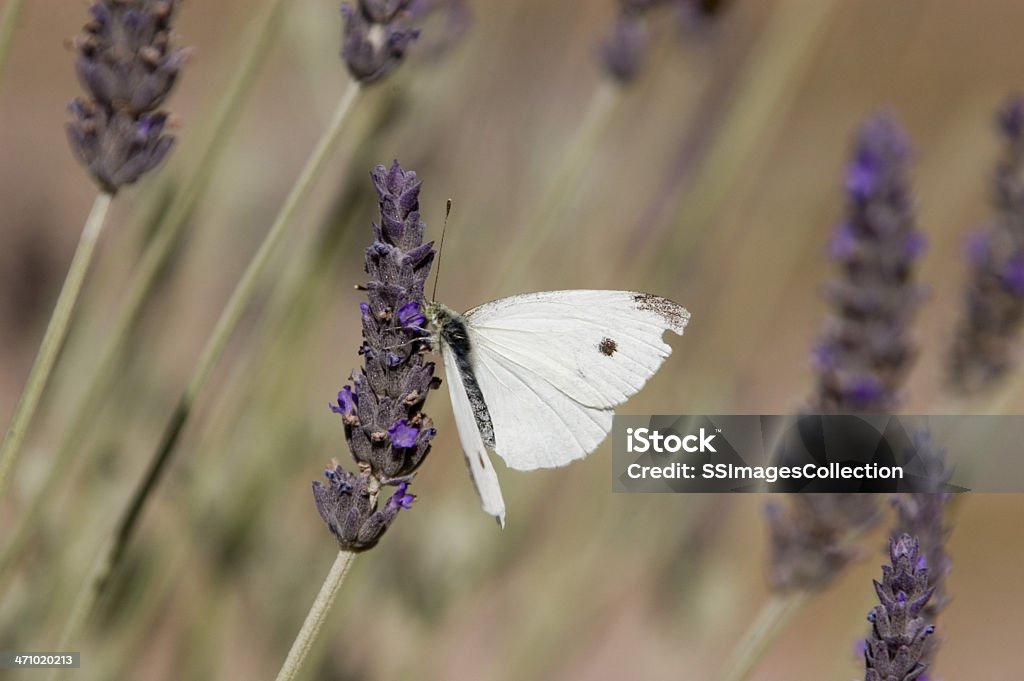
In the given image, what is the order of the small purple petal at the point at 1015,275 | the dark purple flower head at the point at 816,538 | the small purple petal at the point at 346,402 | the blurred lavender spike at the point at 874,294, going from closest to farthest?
1. the small purple petal at the point at 346,402
2. the dark purple flower head at the point at 816,538
3. the blurred lavender spike at the point at 874,294
4. the small purple petal at the point at 1015,275

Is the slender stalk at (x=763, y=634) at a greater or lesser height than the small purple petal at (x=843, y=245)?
lesser

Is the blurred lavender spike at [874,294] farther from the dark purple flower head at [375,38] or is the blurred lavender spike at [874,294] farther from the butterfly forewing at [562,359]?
the dark purple flower head at [375,38]

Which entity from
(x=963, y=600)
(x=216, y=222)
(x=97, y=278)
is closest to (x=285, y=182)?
(x=216, y=222)

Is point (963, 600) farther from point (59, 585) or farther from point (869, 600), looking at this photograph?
point (59, 585)

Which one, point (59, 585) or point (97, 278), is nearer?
point (59, 585)

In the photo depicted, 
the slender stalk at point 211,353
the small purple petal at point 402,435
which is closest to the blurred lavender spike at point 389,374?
the small purple petal at point 402,435
